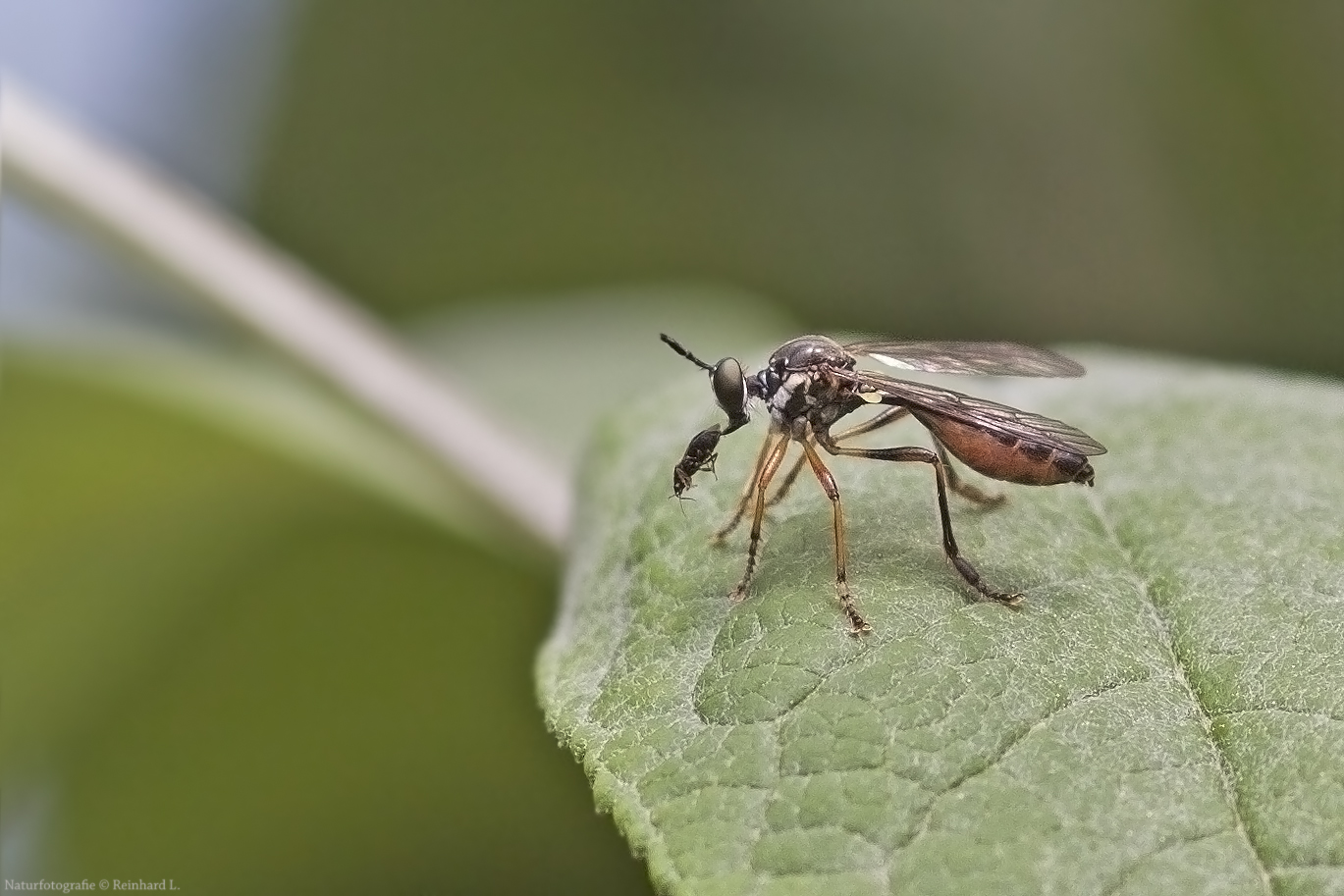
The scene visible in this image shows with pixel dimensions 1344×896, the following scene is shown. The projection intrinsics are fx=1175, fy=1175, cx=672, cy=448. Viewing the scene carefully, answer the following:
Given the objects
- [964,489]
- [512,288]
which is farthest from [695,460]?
[512,288]

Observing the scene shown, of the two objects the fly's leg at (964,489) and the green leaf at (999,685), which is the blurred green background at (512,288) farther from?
the fly's leg at (964,489)

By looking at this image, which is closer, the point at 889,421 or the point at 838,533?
the point at 838,533

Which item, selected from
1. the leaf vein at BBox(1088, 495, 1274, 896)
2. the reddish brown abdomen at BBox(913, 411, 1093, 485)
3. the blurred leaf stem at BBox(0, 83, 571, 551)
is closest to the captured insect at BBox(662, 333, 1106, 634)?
the reddish brown abdomen at BBox(913, 411, 1093, 485)

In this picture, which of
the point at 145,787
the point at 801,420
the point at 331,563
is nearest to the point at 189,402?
the point at 331,563

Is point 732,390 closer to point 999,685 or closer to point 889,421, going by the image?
point 889,421

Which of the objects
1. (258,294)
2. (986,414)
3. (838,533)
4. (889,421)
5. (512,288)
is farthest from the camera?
(512,288)

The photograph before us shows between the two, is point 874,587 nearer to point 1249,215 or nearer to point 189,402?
point 189,402
